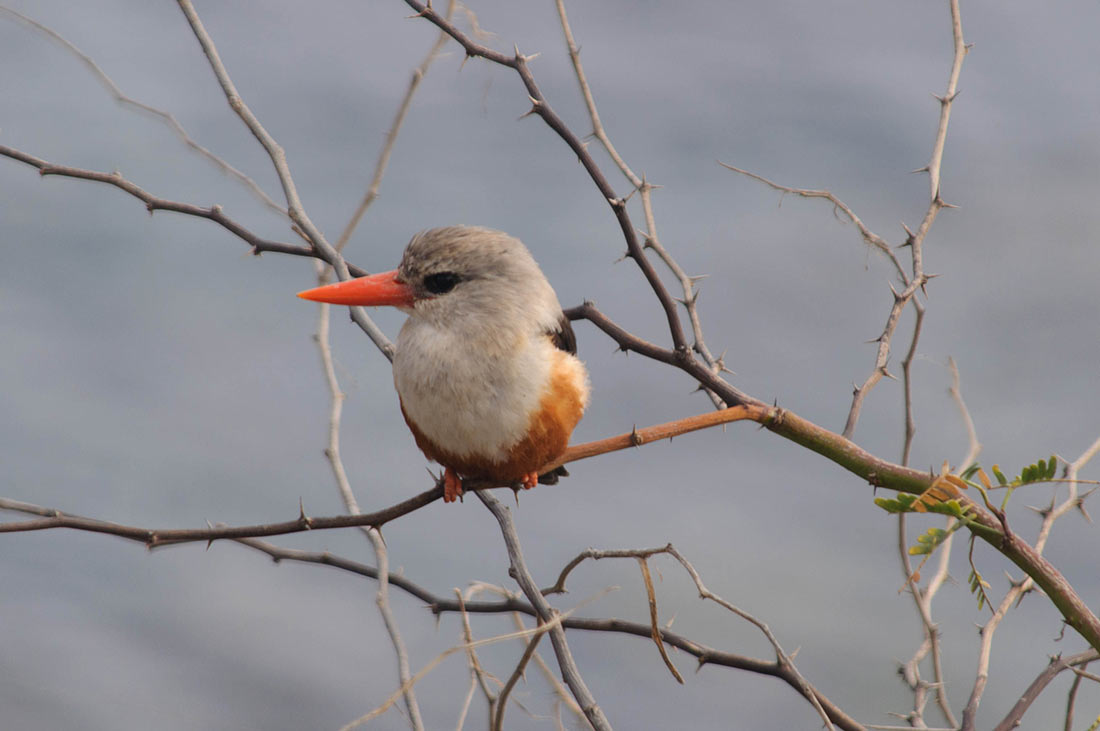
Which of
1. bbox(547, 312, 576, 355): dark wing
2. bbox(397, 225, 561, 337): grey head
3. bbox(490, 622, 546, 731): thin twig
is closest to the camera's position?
bbox(490, 622, 546, 731): thin twig

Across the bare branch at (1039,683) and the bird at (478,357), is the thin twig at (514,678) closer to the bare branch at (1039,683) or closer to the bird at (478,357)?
the bird at (478,357)

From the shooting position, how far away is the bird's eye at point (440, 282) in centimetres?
237

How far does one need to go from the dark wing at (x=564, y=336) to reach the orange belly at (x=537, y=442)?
11 cm

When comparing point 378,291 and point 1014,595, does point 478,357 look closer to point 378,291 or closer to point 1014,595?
point 378,291

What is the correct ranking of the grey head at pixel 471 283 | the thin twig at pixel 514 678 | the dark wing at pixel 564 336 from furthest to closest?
the dark wing at pixel 564 336
the grey head at pixel 471 283
the thin twig at pixel 514 678

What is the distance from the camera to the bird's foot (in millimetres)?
2396

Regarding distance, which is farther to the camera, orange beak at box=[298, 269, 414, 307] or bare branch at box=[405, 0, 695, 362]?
orange beak at box=[298, 269, 414, 307]

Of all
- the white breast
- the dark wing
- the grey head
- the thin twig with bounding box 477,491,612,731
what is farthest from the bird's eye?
the thin twig with bounding box 477,491,612,731

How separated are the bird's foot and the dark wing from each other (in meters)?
0.40

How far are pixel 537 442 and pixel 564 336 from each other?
0.33 m

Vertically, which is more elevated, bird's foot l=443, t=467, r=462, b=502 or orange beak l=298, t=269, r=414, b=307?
orange beak l=298, t=269, r=414, b=307

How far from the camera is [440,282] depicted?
238cm

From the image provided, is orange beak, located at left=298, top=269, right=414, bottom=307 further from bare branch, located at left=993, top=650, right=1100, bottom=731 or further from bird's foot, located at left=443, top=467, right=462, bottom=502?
bare branch, located at left=993, top=650, right=1100, bottom=731

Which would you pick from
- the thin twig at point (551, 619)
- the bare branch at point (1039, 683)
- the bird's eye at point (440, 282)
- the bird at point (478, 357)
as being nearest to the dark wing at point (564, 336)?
the bird at point (478, 357)
